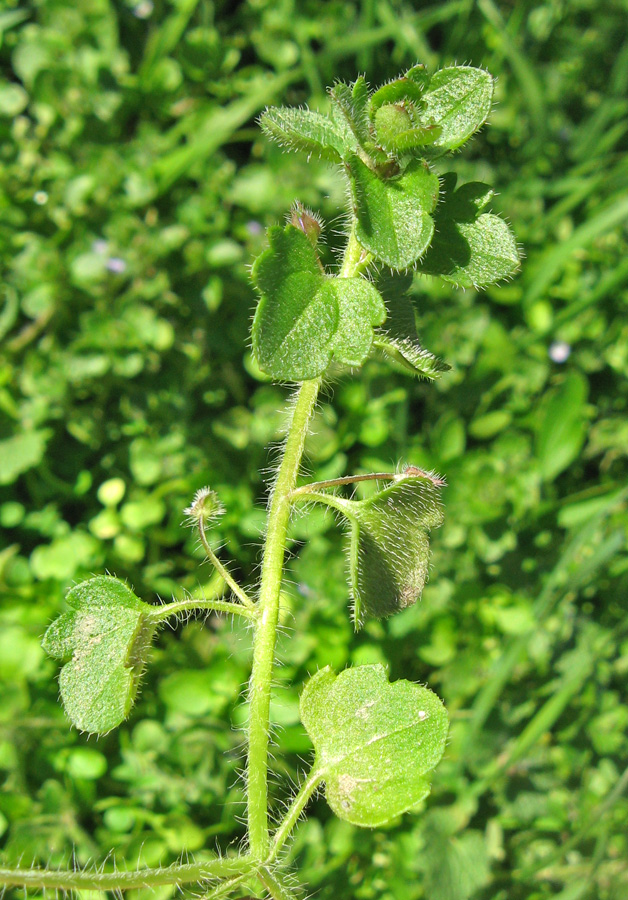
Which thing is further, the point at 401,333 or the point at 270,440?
the point at 270,440

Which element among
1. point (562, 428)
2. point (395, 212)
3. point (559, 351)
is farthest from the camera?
point (559, 351)

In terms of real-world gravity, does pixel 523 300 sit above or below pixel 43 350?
below

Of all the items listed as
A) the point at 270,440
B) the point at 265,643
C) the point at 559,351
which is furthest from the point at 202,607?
the point at 559,351

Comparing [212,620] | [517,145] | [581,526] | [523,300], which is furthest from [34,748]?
[517,145]

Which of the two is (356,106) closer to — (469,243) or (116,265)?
(469,243)

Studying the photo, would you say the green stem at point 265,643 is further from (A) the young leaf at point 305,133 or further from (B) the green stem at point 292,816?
(A) the young leaf at point 305,133

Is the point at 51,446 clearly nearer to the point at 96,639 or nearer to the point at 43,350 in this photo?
the point at 43,350

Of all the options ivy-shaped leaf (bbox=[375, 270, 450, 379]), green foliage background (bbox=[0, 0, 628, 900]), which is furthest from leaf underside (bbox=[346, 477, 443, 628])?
green foliage background (bbox=[0, 0, 628, 900])
